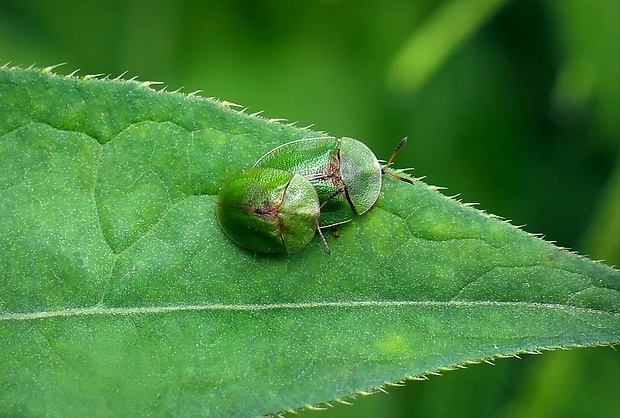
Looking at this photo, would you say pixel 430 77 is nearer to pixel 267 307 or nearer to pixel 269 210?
pixel 269 210

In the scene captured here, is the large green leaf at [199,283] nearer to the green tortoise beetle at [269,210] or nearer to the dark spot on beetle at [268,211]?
the green tortoise beetle at [269,210]

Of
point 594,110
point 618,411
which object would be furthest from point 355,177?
point 618,411

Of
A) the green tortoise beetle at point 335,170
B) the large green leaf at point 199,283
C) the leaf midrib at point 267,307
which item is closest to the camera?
the large green leaf at point 199,283

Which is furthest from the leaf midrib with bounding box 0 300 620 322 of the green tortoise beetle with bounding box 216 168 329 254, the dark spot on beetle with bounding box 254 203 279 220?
the dark spot on beetle with bounding box 254 203 279 220

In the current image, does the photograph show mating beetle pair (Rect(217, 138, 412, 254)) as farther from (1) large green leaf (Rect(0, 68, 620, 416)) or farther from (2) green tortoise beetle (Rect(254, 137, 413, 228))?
(1) large green leaf (Rect(0, 68, 620, 416))

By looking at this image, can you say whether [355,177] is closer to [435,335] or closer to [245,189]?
[245,189]

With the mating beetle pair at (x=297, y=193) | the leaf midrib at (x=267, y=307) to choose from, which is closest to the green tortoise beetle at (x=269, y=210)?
the mating beetle pair at (x=297, y=193)

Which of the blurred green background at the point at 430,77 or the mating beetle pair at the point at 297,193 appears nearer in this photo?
the mating beetle pair at the point at 297,193

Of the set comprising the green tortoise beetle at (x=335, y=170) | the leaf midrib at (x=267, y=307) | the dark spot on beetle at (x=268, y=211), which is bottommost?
the leaf midrib at (x=267, y=307)
